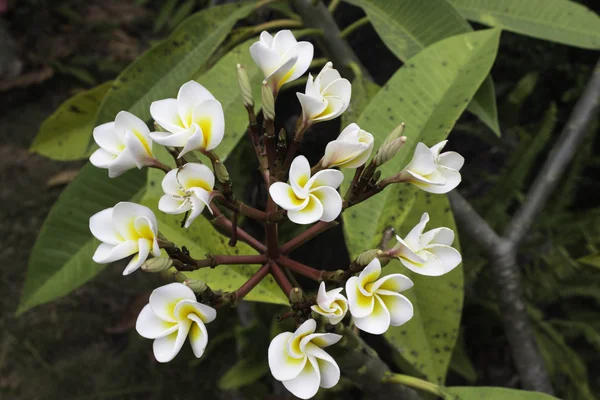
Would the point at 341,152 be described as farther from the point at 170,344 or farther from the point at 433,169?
the point at 170,344

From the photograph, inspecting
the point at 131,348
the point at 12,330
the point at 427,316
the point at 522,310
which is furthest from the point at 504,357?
the point at 12,330

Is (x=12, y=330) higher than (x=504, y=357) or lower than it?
lower

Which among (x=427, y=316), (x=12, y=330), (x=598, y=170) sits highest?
(x=427, y=316)

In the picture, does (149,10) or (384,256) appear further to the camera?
(149,10)

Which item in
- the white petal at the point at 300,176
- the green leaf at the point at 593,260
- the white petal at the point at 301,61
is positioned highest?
the white petal at the point at 301,61

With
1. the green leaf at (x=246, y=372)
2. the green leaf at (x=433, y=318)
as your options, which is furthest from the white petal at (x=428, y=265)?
the green leaf at (x=246, y=372)

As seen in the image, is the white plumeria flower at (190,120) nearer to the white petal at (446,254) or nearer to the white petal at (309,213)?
the white petal at (309,213)

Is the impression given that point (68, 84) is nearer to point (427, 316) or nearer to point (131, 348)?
point (131, 348)
